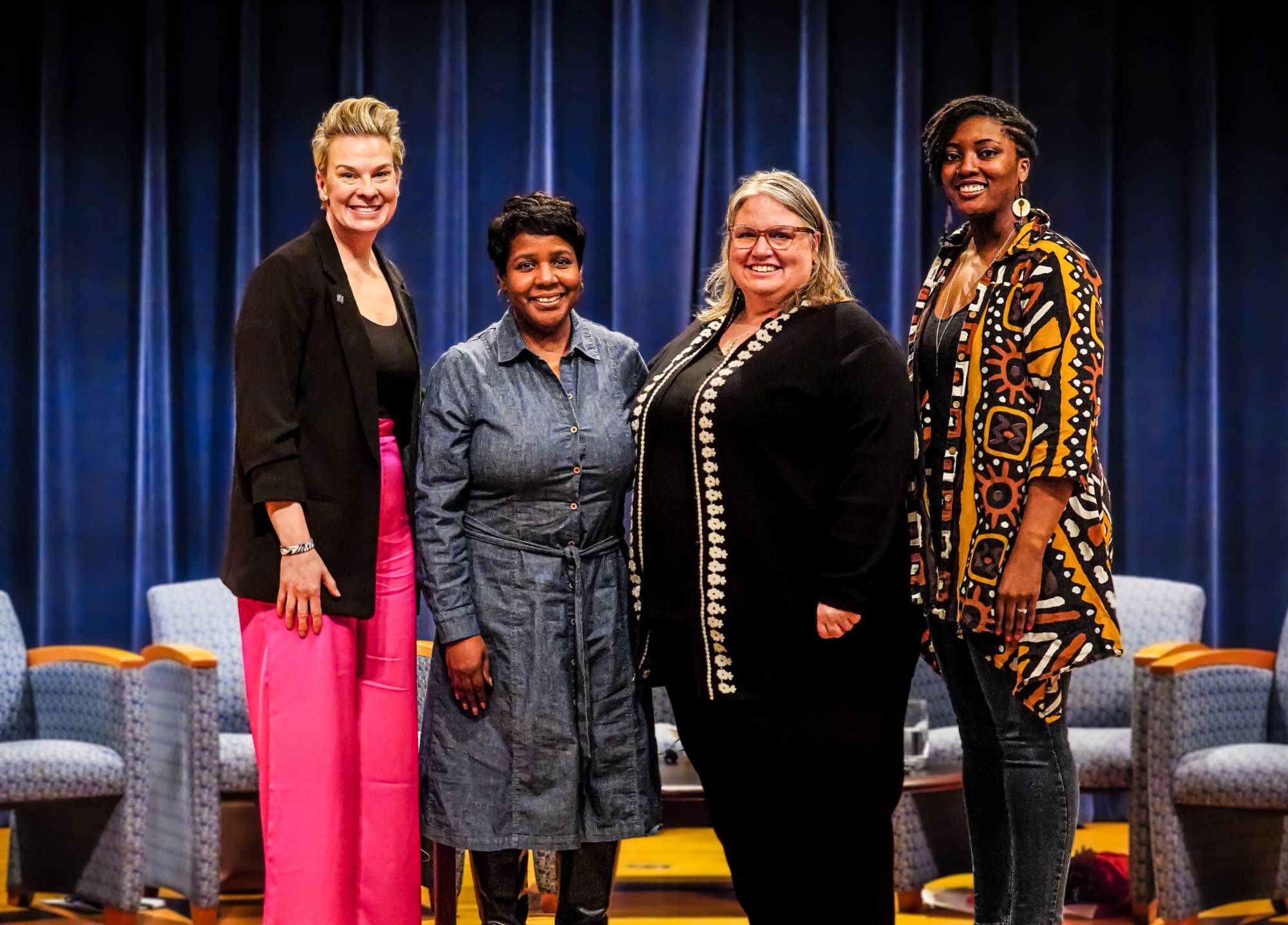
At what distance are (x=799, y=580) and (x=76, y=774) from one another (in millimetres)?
2236

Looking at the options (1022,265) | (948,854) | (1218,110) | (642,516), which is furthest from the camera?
(1218,110)

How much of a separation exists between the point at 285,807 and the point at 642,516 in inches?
30.6

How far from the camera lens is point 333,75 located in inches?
204

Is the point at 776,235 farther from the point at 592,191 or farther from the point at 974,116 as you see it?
the point at 592,191

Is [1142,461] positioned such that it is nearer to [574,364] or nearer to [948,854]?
[948,854]

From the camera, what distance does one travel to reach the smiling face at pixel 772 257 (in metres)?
2.51

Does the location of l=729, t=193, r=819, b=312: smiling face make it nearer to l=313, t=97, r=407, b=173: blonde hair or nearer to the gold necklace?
the gold necklace

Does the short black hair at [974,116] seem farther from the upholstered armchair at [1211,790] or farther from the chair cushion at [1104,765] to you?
the chair cushion at [1104,765]

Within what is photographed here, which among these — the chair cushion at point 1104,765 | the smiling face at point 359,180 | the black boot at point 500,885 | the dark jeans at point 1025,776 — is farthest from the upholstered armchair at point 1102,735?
the smiling face at point 359,180

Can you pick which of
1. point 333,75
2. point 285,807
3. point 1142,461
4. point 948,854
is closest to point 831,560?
point 285,807

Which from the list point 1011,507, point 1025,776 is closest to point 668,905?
point 1025,776

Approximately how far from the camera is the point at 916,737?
12.8 ft

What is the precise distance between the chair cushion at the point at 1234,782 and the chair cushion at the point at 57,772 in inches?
106

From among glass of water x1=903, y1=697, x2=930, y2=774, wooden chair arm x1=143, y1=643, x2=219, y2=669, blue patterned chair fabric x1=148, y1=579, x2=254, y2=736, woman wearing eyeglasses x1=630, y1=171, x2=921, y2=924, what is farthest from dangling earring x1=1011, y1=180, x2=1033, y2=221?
blue patterned chair fabric x1=148, y1=579, x2=254, y2=736
